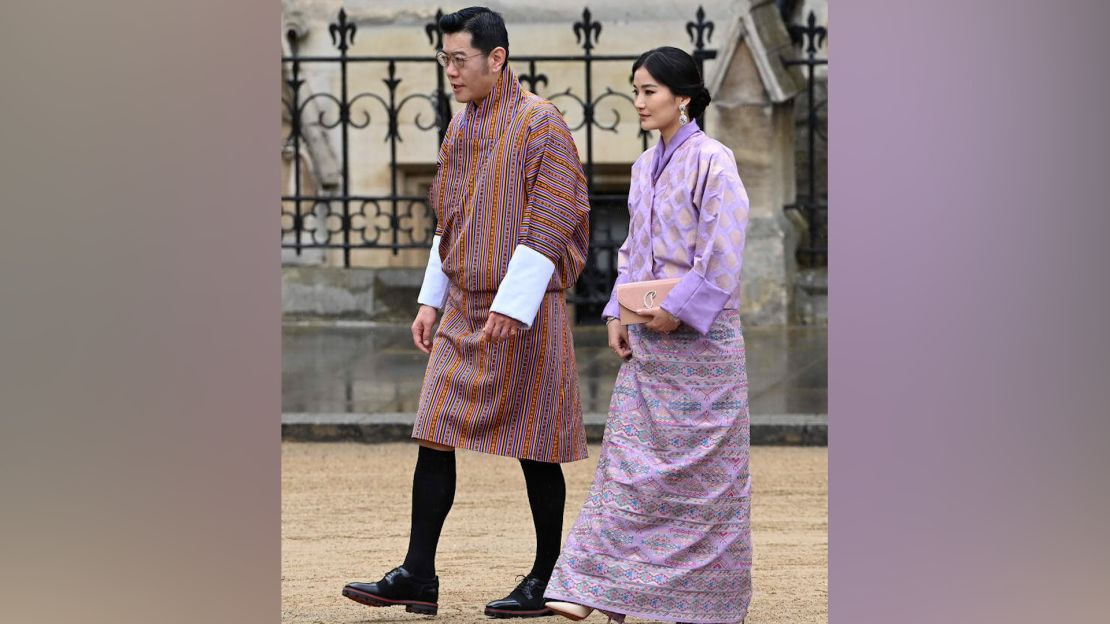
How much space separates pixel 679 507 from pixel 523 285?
76cm

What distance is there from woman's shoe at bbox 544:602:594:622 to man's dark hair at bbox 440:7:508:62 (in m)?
1.56

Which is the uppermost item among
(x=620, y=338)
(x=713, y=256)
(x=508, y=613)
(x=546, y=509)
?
(x=713, y=256)

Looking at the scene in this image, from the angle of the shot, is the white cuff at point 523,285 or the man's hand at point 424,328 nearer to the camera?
the white cuff at point 523,285

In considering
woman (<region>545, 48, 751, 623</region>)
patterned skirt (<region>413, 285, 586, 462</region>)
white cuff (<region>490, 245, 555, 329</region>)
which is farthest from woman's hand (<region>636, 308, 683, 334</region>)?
patterned skirt (<region>413, 285, 586, 462</region>)

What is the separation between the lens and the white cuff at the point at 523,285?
4824mm

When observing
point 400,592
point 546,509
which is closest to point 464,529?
point 546,509

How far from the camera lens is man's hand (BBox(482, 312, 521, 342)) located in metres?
4.84

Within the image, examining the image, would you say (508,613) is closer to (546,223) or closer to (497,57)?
(546,223)

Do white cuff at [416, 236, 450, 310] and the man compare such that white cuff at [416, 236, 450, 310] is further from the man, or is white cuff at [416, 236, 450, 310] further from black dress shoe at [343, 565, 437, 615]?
black dress shoe at [343, 565, 437, 615]

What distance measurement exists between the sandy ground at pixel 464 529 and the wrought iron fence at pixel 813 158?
150 inches

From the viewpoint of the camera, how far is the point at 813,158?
41.9ft

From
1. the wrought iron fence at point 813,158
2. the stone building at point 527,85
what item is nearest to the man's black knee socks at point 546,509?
the wrought iron fence at point 813,158

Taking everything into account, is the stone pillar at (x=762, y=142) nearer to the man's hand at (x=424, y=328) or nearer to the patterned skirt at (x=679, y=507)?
the man's hand at (x=424, y=328)

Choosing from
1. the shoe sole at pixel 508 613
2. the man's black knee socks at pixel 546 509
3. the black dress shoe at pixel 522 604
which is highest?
the man's black knee socks at pixel 546 509
